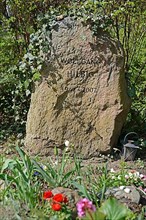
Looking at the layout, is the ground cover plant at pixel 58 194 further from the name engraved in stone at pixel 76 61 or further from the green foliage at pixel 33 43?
the green foliage at pixel 33 43

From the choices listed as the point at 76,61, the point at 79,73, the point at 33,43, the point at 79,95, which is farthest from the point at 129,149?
the point at 33,43

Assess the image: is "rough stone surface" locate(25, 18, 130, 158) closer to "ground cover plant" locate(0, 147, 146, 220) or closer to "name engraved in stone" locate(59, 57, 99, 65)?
"name engraved in stone" locate(59, 57, 99, 65)

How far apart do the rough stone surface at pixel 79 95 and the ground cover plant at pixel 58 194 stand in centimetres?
63

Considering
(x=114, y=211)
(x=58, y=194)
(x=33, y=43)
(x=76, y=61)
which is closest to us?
(x=114, y=211)

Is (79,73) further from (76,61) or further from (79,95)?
(79,95)

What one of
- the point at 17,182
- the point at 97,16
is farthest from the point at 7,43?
the point at 17,182

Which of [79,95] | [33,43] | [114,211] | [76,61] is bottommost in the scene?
[114,211]

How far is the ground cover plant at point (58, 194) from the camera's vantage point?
2947mm

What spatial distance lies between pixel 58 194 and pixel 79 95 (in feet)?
6.91

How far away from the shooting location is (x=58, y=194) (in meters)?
3.20

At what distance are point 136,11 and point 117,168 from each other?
2.27m

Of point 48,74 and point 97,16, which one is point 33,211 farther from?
point 97,16

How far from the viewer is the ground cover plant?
2947 mm

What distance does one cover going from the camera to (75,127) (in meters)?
5.23
